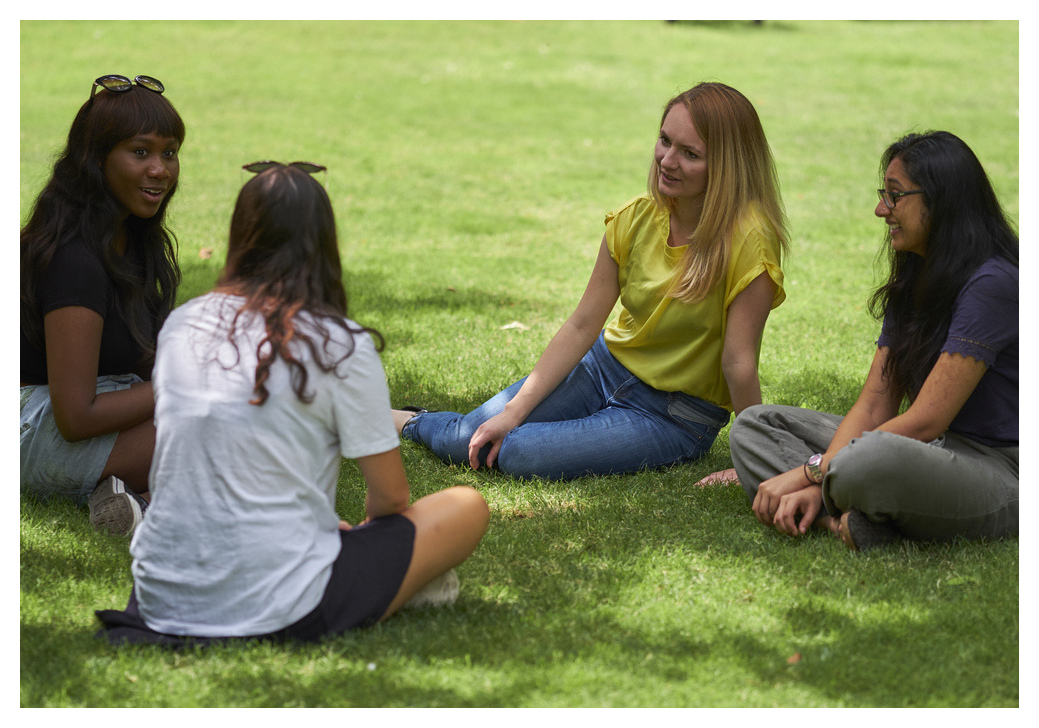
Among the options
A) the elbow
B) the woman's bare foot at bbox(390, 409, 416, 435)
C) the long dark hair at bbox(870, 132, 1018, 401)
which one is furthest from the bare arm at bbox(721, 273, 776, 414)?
the elbow

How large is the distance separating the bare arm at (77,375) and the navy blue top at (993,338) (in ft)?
10.0

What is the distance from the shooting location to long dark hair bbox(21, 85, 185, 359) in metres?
3.97

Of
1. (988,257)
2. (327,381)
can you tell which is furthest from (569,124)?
(327,381)

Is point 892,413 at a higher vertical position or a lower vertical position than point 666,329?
lower

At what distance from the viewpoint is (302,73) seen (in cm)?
1833

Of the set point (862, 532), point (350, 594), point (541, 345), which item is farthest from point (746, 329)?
point (541, 345)

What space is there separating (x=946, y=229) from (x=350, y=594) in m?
2.43

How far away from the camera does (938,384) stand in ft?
12.2

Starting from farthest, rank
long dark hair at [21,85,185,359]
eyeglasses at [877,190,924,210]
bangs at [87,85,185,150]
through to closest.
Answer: bangs at [87,85,185,150], long dark hair at [21,85,185,359], eyeglasses at [877,190,924,210]

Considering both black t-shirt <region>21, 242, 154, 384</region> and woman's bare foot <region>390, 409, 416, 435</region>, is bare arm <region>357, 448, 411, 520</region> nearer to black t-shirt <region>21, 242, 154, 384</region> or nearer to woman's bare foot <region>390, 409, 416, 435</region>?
black t-shirt <region>21, 242, 154, 384</region>

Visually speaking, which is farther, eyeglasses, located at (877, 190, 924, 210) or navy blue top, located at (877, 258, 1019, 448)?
eyeglasses, located at (877, 190, 924, 210)

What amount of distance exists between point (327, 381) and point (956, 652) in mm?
2056

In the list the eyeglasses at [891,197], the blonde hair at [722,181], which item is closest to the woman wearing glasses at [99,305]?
the blonde hair at [722,181]

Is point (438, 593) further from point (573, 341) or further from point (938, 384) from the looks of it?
point (938, 384)
